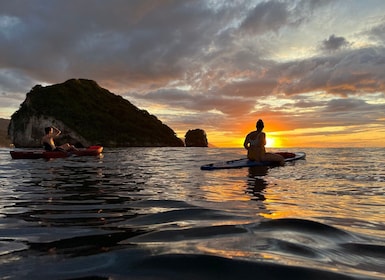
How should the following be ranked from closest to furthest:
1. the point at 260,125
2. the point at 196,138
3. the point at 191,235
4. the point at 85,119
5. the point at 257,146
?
the point at 191,235 → the point at 260,125 → the point at 257,146 → the point at 85,119 → the point at 196,138

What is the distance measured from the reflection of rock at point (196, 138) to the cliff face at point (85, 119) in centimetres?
844

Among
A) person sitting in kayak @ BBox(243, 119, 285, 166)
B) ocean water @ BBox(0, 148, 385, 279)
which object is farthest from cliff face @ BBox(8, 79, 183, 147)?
ocean water @ BBox(0, 148, 385, 279)

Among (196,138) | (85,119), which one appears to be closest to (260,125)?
(85,119)

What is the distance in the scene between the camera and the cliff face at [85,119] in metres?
110

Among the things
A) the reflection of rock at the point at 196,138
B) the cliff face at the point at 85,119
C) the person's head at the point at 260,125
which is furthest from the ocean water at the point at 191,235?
the reflection of rock at the point at 196,138

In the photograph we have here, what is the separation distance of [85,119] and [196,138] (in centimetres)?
4959

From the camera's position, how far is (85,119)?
394ft

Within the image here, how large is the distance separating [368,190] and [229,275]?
769cm

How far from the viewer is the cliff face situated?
10994 centimetres

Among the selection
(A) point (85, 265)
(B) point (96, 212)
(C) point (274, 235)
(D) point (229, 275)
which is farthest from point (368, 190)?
(A) point (85, 265)

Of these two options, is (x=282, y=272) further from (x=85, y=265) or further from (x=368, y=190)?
(x=368, y=190)

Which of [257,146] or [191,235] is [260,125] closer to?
[257,146]

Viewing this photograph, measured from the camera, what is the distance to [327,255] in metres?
3.29

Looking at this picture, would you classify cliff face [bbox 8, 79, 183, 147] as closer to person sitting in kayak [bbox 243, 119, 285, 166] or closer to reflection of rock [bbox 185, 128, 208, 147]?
reflection of rock [bbox 185, 128, 208, 147]
